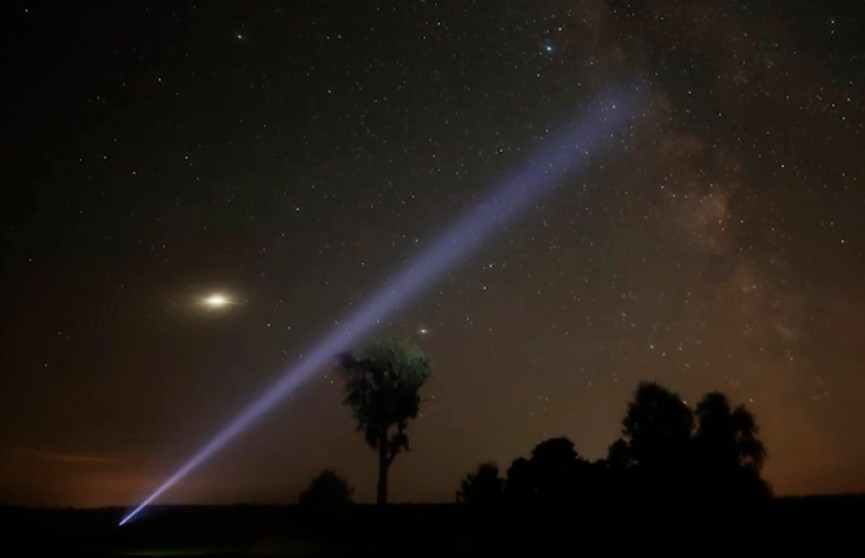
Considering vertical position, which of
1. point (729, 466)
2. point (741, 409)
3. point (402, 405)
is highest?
point (402, 405)

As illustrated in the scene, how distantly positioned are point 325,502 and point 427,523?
9.29 m

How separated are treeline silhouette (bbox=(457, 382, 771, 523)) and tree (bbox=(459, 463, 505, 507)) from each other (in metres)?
0.37

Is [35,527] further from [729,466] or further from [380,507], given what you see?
[729,466]

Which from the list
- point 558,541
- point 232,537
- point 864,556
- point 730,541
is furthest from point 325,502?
point 864,556

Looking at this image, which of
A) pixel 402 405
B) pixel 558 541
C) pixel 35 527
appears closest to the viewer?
pixel 558 541

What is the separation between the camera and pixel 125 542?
28438mm

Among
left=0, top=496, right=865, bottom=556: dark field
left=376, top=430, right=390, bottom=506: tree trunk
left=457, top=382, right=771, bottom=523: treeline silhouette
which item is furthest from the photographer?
left=376, top=430, right=390, bottom=506: tree trunk

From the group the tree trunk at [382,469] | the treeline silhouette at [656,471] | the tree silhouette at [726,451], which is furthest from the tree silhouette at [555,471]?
the tree trunk at [382,469]

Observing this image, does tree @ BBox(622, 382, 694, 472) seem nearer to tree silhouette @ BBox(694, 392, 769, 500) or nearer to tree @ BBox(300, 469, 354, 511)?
tree silhouette @ BBox(694, 392, 769, 500)

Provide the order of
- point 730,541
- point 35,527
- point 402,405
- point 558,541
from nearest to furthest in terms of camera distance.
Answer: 1. point 730,541
2. point 558,541
3. point 35,527
4. point 402,405

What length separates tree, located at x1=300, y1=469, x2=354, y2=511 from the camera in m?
42.7

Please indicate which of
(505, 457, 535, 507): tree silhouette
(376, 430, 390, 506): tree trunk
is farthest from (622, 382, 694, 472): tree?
(376, 430, 390, 506): tree trunk

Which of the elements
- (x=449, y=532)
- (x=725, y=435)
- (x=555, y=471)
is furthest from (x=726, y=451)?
(x=449, y=532)

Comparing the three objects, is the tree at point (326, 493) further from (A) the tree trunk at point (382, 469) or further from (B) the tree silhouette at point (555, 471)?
(B) the tree silhouette at point (555, 471)
